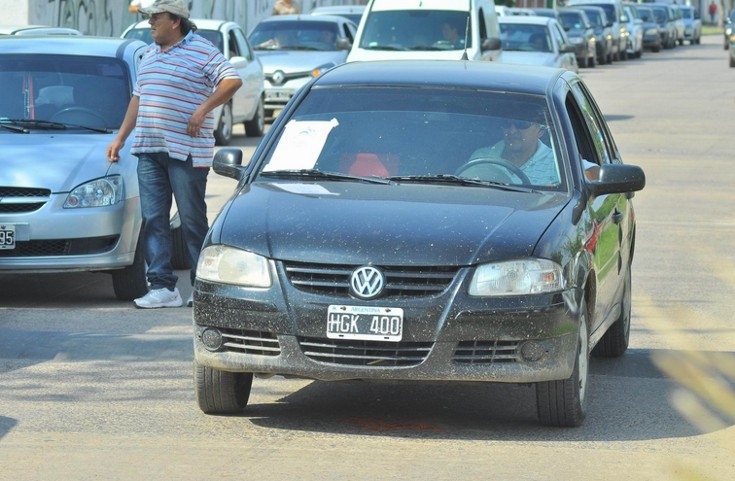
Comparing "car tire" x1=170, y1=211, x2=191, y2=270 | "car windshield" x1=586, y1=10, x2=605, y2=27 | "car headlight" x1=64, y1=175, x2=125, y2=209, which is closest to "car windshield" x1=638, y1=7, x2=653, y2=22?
"car windshield" x1=586, y1=10, x2=605, y2=27

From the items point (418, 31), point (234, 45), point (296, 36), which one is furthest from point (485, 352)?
point (296, 36)

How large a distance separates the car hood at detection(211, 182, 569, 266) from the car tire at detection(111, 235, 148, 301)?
336 centimetres

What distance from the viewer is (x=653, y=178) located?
19.0 m

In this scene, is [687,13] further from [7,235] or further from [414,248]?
[414,248]

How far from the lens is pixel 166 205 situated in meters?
10.2

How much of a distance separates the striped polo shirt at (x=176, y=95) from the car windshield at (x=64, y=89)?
119cm

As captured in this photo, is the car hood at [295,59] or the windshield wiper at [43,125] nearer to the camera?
the windshield wiper at [43,125]

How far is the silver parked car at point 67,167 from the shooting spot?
10.2m

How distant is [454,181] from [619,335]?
180 centimetres

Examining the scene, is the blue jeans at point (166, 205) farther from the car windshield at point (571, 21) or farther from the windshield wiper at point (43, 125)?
the car windshield at point (571, 21)

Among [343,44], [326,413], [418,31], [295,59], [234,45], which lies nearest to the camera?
[326,413]

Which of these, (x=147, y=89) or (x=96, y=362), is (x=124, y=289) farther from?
(x=96, y=362)

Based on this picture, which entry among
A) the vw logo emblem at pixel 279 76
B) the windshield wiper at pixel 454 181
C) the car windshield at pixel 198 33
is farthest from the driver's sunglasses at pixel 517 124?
the vw logo emblem at pixel 279 76

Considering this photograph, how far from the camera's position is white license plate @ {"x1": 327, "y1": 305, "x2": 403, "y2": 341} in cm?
654
